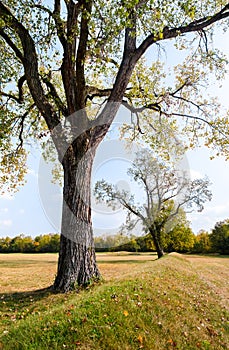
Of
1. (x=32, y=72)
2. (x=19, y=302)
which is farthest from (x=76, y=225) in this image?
(x=32, y=72)

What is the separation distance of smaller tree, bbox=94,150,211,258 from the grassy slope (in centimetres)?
1876

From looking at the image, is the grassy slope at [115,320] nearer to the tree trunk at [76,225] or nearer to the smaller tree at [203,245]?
the tree trunk at [76,225]

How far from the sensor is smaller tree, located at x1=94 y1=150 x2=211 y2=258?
29892 millimetres

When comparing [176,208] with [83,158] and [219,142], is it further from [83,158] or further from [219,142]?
[83,158]

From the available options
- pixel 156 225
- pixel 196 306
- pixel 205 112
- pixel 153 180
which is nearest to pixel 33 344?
pixel 196 306

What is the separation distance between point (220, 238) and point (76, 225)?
170 feet

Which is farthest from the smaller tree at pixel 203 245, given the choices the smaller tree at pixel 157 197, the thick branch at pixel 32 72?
the thick branch at pixel 32 72

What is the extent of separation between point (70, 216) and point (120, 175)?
656cm

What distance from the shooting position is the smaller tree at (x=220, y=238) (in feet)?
179

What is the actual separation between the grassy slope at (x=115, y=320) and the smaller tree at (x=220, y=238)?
4929 cm

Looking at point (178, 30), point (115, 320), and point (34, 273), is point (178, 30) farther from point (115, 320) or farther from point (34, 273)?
point (34, 273)

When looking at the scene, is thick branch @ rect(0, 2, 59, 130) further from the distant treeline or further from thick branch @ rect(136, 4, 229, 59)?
the distant treeline

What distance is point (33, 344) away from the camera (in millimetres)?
5246

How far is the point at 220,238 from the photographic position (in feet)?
181
